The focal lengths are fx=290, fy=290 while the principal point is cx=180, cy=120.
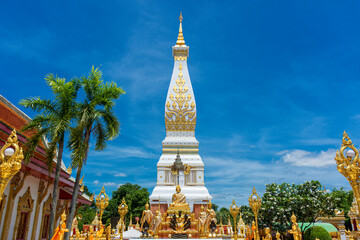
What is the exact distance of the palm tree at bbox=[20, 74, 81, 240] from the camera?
1160cm

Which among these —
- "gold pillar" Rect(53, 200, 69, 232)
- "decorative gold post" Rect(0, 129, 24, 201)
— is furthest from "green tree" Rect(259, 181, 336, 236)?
"decorative gold post" Rect(0, 129, 24, 201)

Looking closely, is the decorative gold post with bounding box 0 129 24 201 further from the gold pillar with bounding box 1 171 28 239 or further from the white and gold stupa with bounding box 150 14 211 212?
the white and gold stupa with bounding box 150 14 211 212

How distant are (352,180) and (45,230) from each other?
46.7 ft

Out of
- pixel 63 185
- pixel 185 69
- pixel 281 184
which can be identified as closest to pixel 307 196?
pixel 281 184

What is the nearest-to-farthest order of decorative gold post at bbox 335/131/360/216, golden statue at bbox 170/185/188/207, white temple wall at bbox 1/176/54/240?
decorative gold post at bbox 335/131/360/216, white temple wall at bbox 1/176/54/240, golden statue at bbox 170/185/188/207

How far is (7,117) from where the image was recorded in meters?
13.4

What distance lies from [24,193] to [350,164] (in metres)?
12.2

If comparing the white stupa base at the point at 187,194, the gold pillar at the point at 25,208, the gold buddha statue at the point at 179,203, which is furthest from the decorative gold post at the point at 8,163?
the white stupa base at the point at 187,194

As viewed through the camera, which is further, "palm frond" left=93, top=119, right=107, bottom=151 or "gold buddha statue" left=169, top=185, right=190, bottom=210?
"gold buddha statue" left=169, top=185, right=190, bottom=210

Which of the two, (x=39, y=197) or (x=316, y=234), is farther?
(x=316, y=234)

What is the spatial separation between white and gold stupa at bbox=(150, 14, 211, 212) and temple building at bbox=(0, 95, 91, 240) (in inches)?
437

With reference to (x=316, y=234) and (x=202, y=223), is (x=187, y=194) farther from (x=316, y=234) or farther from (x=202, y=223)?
(x=316, y=234)

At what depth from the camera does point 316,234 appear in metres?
23.4

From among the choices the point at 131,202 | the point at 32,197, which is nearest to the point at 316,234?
the point at 32,197
